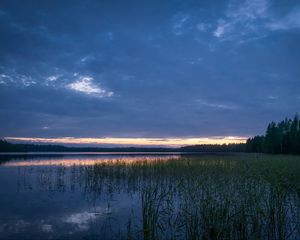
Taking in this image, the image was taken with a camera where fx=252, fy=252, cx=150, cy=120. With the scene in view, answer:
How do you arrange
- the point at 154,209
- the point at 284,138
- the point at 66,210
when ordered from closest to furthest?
1. the point at 154,209
2. the point at 66,210
3. the point at 284,138

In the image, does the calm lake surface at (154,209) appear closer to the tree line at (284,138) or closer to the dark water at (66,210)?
the dark water at (66,210)

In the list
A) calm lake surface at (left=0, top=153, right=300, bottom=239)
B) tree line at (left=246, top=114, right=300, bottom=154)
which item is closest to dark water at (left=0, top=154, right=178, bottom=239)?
calm lake surface at (left=0, top=153, right=300, bottom=239)

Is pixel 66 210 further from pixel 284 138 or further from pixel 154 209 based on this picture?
pixel 284 138

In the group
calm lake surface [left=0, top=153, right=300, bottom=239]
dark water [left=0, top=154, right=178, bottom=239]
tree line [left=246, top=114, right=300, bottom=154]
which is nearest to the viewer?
calm lake surface [left=0, top=153, right=300, bottom=239]

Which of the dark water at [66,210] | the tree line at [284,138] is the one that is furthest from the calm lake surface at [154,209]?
the tree line at [284,138]

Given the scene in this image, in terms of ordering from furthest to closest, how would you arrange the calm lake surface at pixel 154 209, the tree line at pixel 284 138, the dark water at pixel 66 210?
the tree line at pixel 284 138
the dark water at pixel 66 210
the calm lake surface at pixel 154 209

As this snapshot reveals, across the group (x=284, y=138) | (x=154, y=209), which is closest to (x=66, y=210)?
(x=154, y=209)

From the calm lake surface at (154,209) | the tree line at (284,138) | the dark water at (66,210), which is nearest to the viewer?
the calm lake surface at (154,209)

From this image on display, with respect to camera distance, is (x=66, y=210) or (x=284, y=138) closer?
(x=66, y=210)

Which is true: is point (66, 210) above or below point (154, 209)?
below

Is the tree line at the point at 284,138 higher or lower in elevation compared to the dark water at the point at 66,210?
higher

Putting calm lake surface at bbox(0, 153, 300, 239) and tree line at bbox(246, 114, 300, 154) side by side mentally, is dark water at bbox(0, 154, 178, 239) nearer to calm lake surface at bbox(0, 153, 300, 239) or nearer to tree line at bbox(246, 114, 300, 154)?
calm lake surface at bbox(0, 153, 300, 239)

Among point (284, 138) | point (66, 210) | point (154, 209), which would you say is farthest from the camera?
point (284, 138)

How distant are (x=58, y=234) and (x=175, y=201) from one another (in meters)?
5.29
